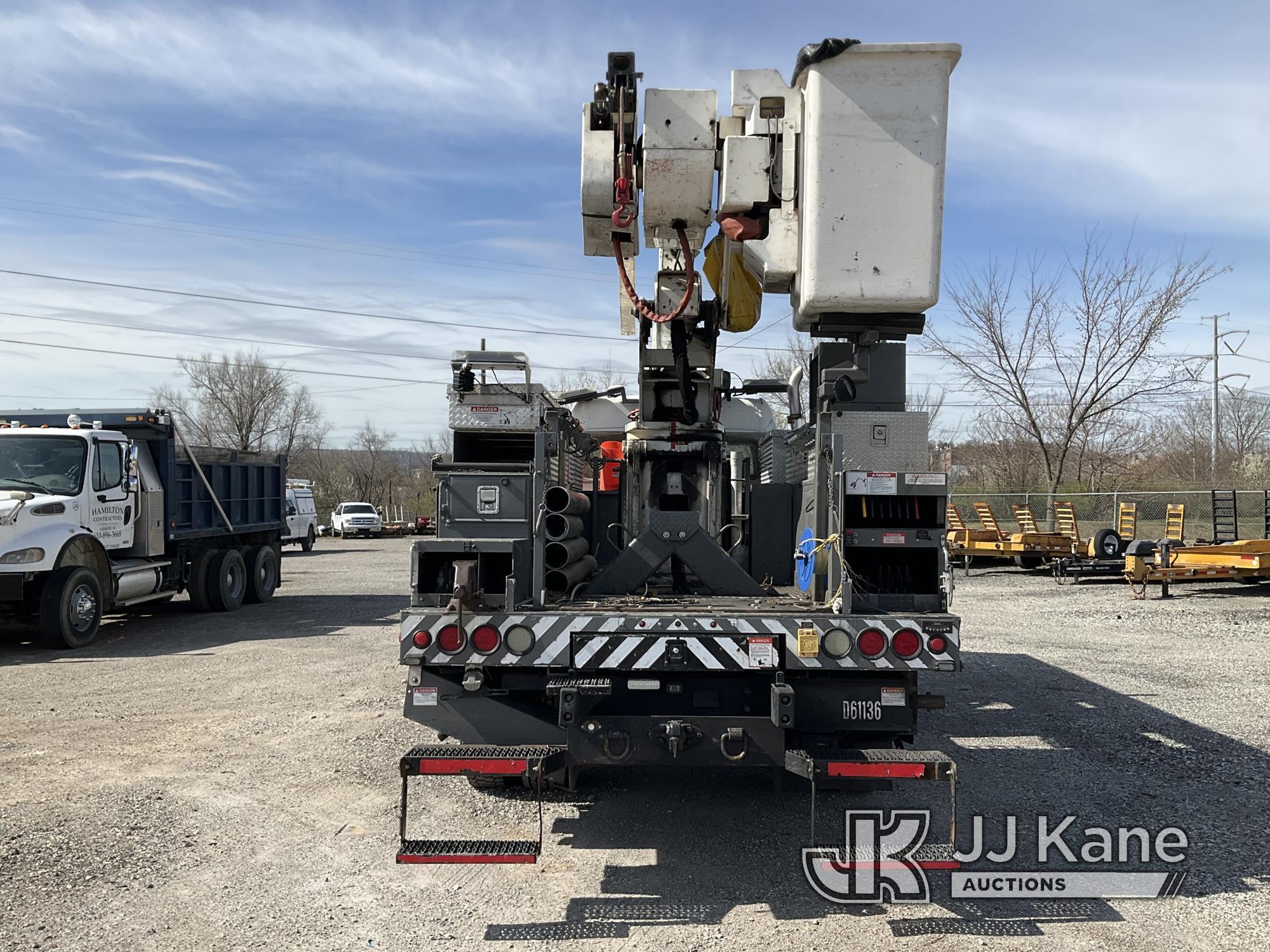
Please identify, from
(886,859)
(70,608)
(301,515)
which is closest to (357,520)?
(301,515)

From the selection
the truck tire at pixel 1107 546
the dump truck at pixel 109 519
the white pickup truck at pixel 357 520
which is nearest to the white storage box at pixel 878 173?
the dump truck at pixel 109 519

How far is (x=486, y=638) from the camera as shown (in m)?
4.98

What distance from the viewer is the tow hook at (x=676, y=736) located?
15.5 ft

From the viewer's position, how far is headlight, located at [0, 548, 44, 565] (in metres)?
11.0

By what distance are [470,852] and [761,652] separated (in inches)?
63.6

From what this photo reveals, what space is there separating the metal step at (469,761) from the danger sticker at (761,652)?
3.40 ft

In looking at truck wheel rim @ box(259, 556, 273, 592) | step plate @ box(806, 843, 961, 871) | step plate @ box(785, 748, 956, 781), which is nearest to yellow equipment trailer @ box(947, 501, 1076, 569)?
truck wheel rim @ box(259, 556, 273, 592)

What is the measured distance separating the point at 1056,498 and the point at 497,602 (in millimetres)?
24676

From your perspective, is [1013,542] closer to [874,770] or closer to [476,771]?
[874,770]

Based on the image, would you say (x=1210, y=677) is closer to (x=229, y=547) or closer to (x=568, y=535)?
(x=568, y=535)

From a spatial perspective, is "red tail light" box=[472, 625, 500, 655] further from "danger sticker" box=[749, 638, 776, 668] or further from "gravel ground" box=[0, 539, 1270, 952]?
"danger sticker" box=[749, 638, 776, 668]

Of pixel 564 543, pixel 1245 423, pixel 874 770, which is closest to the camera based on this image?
pixel 874 770

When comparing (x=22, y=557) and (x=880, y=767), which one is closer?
(x=880, y=767)

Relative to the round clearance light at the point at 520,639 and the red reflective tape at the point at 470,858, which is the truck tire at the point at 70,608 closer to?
the round clearance light at the point at 520,639
